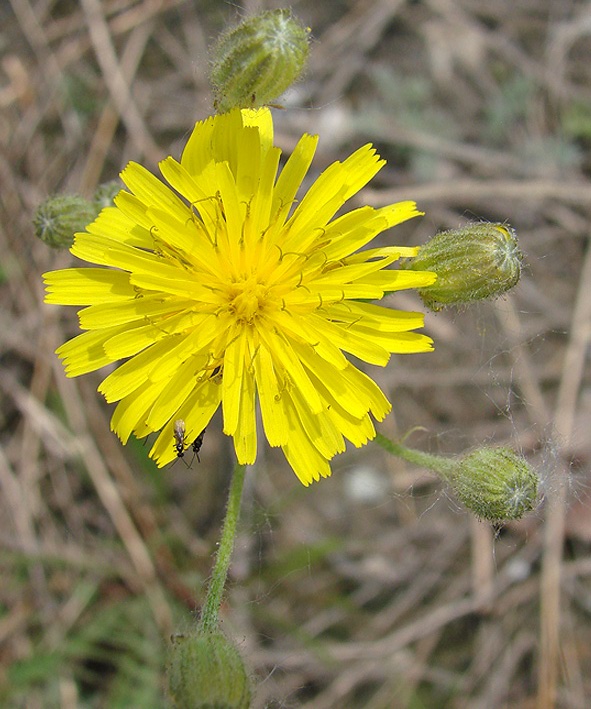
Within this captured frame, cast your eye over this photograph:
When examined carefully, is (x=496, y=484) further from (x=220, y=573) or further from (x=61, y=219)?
(x=61, y=219)

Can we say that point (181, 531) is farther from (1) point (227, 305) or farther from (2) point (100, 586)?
(1) point (227, 305)

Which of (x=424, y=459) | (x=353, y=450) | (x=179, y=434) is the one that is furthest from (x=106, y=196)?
(x=353, y=450)

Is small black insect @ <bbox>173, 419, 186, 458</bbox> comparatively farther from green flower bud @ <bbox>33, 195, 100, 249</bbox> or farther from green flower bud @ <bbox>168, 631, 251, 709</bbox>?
green flower bud @ <bbox>33, 195, 100, 249</bbox>

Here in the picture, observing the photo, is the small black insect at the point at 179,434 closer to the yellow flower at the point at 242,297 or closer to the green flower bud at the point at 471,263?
the yellow flower at the point at 242,297

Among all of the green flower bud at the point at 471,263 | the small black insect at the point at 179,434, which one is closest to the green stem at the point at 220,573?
the small black insect at the point at 179,434

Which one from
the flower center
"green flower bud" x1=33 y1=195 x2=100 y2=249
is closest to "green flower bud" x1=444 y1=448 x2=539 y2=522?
the flower center
